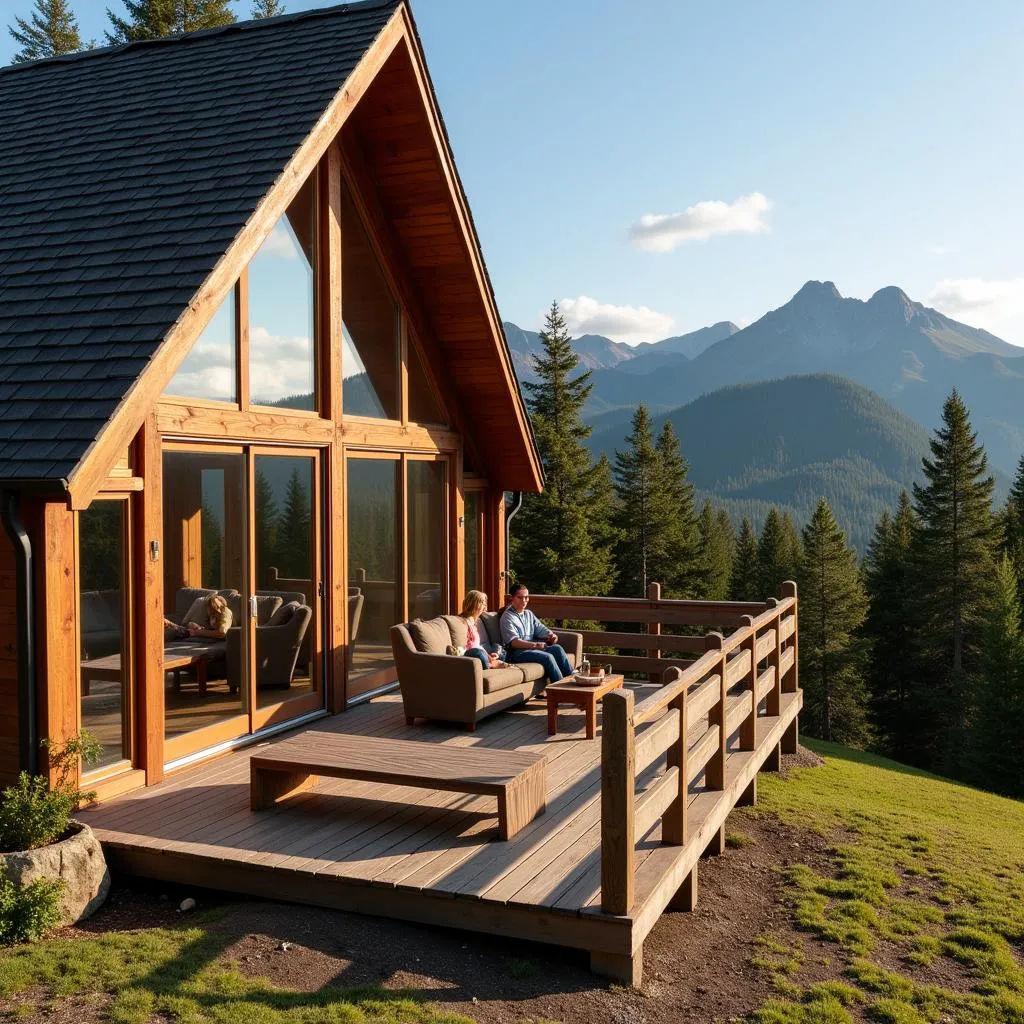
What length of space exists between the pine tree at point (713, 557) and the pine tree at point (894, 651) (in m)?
7.15

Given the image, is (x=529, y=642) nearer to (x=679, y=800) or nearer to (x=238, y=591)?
(x=238, y=591)

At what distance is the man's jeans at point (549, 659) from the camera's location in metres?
9.51

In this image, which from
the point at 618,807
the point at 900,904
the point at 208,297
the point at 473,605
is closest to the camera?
the point at 618,807

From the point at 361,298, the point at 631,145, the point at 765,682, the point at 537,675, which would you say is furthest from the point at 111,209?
the point at 631,145

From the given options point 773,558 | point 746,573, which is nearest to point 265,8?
point 773,558

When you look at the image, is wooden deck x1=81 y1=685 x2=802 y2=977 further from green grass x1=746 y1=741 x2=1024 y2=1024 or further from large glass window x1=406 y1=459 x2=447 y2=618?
large glass window x1=406 y1=459 x2=447 y2=618

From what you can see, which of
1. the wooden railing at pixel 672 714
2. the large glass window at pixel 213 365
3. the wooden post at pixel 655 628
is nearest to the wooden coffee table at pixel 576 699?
the wooden railing at pixel 672 714

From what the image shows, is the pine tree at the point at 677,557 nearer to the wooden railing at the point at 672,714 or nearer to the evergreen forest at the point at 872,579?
the evergreen forest at the point at 872,579

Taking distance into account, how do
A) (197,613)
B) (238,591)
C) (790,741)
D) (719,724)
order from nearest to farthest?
(719,724) → (197,613) → (238,591) → (790,741)

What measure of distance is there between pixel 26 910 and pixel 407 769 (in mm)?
2101

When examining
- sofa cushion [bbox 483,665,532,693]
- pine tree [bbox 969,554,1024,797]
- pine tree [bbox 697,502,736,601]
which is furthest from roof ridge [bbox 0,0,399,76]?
pine tree [bbox 969,554,1024,797]

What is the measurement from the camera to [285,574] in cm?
827

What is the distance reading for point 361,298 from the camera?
956cm

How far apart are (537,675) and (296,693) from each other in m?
2.27
